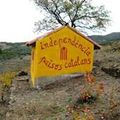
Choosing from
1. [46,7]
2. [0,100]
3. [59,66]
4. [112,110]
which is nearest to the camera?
[112,110]

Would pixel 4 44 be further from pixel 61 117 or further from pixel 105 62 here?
pixel 61 117

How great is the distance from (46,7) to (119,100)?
32.2m

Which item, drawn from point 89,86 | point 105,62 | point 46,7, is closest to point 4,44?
point 46,7

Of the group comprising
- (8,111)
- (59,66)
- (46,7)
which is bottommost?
(8,111)

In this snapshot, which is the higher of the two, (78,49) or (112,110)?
(78,49)

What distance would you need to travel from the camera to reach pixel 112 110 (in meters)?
13.7

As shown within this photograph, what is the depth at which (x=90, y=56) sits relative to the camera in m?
21.1

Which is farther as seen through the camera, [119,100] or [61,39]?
[61,39]

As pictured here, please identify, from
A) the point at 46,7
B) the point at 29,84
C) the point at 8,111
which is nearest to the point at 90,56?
the point at 29,84

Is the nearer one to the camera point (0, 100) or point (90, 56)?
point (0, 100)

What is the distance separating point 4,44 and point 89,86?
4260 cm

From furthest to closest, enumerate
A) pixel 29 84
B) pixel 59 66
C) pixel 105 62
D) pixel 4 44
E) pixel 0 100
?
pixel 4 44 → pixel 105 62 → pixel 29 84 → pixel 59 66 → pixel 0 100

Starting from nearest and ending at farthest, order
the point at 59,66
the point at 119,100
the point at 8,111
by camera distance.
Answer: the point at 119,100, the point at 8,111, the point at 59,66

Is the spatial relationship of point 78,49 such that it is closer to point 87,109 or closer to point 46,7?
point 87,109
